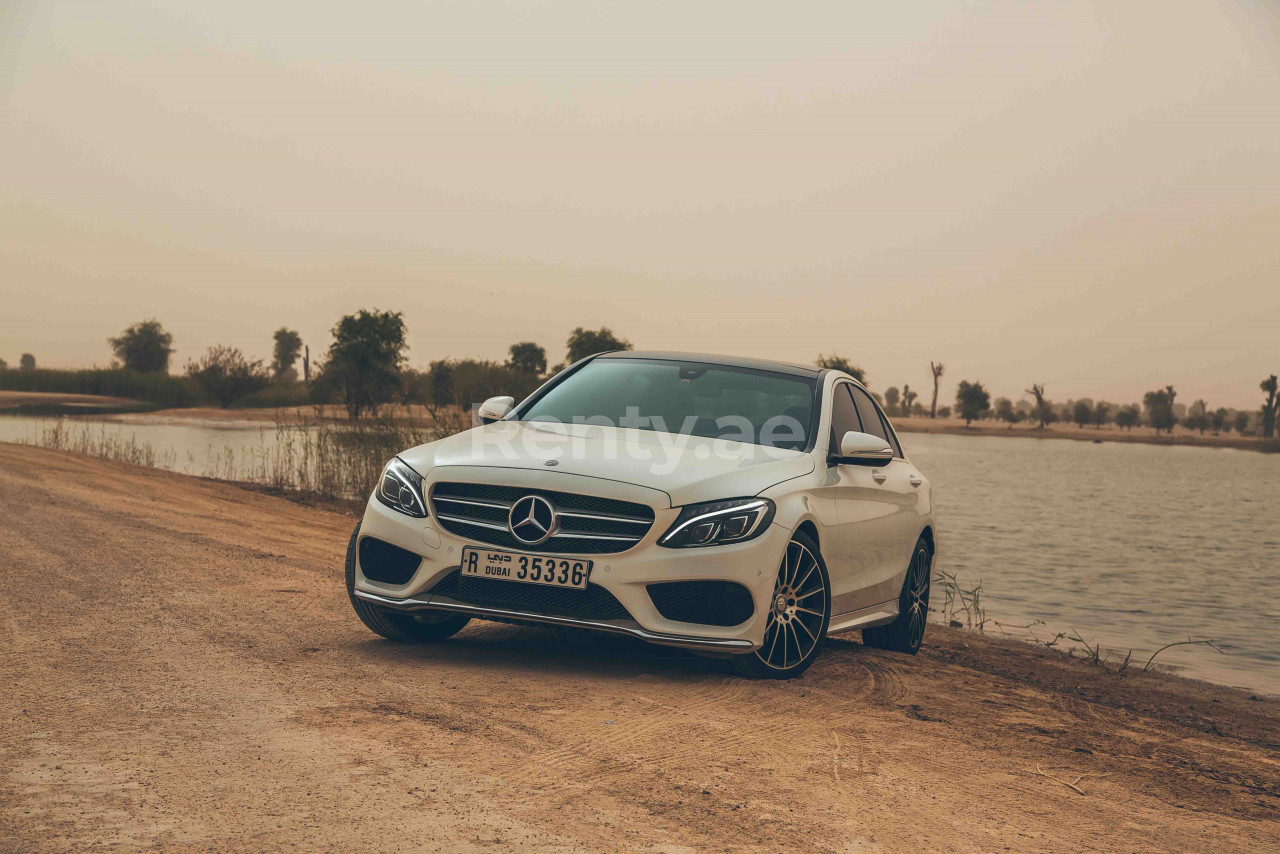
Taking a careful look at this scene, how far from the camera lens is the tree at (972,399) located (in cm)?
14625

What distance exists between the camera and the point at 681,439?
659cm

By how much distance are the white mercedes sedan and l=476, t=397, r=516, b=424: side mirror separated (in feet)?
0.04

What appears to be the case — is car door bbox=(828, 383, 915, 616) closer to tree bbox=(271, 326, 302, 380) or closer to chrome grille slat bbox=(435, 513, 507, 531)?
chrome grille slat bbox=(435, 513, 507, 531)

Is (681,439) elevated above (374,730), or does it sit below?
above

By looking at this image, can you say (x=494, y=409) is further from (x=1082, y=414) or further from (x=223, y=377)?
(x=1082, y=414)

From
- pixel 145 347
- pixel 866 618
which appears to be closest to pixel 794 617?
pixel 866 618

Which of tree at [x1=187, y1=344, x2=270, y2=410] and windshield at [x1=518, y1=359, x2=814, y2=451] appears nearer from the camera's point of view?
windshield at [x1=518, y1=359, x2=814, y2=451]

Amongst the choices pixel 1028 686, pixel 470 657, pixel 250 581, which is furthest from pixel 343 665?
pixel 1028 686

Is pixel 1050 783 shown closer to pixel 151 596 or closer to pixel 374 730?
pixel 374 730

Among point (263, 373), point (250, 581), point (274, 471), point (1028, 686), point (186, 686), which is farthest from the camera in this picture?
point (263, 373)

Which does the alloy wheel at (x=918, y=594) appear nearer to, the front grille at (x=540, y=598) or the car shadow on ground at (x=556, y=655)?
the car shadow on ground at (x=556, y=655)

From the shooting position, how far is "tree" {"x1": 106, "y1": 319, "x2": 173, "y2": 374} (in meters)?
127

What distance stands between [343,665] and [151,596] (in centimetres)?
262

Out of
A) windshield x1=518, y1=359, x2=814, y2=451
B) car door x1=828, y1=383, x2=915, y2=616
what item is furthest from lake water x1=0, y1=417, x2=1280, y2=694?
windshield x1=518, y1=359, x2=814, y2=451
